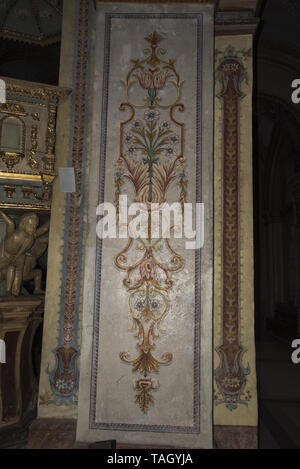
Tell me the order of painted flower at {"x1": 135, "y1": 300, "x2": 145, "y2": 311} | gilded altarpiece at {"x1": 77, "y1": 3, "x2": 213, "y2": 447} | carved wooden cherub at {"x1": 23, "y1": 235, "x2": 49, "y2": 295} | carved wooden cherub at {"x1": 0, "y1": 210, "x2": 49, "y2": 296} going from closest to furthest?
gilded altarpiece at {"x1": 77, "y1": 3, "x2": 213, "y2": 447}, painted flower at {"x1": 135, "y1": 300, "x2": 145, "y2": 311}, carved wooden cherub at {"x1": 0, "y1": 210, "x2": 49, "y2": 296}, carved wooden cherub at {"x1": 23, "y1": 235, "x2": 49, "y2": 295}

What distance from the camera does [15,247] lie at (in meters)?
2.79

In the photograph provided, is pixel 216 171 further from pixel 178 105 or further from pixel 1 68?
pixel 1 68

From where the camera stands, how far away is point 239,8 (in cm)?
285

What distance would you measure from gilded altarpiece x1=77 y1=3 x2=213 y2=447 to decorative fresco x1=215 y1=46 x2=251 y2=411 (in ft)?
0.74

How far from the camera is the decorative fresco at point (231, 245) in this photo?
261 centimetres

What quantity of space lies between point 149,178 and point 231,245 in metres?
0.76

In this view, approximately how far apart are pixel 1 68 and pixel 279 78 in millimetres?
4131

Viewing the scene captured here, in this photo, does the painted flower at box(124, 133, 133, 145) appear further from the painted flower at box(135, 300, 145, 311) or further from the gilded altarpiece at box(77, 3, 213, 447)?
the painted flower at box(135, 300, 145, 311)

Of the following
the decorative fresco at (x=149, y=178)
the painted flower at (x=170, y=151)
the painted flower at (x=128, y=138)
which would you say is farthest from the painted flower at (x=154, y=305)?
the painted flower at (x=128, y=138)

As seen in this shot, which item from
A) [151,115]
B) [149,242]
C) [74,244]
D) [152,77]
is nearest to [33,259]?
[74,244]

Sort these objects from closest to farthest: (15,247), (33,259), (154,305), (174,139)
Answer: (154,305), (174,139), (15,247), (33,259)

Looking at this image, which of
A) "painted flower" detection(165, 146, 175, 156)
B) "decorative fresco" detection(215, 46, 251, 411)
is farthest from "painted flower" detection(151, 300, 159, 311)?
"painted flower" detection(165, 146, 175, 156)

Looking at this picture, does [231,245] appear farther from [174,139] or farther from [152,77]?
[152,77]

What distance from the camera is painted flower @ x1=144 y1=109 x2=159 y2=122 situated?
269 cm
